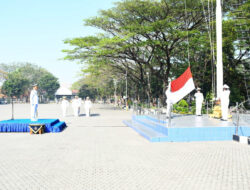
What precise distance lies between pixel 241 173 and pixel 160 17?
2032 centimetres

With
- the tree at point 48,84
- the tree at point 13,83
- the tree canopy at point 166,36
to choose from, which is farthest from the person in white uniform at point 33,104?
the tree at point 48,84

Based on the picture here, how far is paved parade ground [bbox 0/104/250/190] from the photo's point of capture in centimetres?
489

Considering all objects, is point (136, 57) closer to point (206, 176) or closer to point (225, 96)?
Result: point (225, 96)

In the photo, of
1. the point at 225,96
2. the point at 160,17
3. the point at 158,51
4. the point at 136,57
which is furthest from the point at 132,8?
the point at 225,96

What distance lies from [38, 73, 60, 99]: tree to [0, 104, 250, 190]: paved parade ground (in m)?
77.7

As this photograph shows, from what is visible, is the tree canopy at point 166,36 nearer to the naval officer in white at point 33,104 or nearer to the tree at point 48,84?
the naval officer in white at point 33,104

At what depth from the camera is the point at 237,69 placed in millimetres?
30359

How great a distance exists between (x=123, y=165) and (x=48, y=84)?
81934 mm

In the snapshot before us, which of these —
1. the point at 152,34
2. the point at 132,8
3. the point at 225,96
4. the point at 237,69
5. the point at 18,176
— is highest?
the point at 132,8

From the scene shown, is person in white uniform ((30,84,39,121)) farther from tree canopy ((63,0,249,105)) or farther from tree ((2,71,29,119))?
tree ((2,71,29,119))

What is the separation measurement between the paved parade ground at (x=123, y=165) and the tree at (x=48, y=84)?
7771 centimetres

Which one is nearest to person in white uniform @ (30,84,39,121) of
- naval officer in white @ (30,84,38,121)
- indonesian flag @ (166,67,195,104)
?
naval officer in white @ (30,84,38,121)

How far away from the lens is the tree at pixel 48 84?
3302 inches

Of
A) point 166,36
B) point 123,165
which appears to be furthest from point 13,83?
point 123,165
